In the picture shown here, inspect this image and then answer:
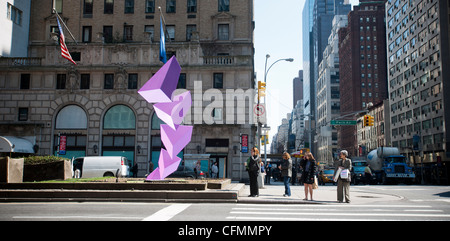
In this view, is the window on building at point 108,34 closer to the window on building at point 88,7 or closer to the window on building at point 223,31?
the window on building at point 88,7

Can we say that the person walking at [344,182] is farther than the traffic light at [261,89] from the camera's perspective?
No

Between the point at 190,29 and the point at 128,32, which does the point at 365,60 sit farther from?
the point at 128,32

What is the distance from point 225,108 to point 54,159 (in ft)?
70.5

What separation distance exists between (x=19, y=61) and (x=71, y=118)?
778 cm

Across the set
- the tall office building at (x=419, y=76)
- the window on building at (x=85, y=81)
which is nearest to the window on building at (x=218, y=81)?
the window on building at (x=85, y=81)

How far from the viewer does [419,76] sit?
246 ft

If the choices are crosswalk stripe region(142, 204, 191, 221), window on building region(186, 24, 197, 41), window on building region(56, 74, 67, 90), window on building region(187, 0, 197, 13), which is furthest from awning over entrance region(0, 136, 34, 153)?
crosswalk stripe region(142, 204, 191, 221)

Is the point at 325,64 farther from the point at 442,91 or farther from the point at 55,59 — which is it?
the point at 55,59

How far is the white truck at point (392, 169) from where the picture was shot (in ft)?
121

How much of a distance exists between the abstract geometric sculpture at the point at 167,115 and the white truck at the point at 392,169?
2547cm

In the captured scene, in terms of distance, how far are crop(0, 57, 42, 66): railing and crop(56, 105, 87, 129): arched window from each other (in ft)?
17.9

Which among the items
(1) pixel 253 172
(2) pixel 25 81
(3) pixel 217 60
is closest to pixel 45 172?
(1) pixel 253 172

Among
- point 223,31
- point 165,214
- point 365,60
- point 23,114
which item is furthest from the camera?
point 365,60
